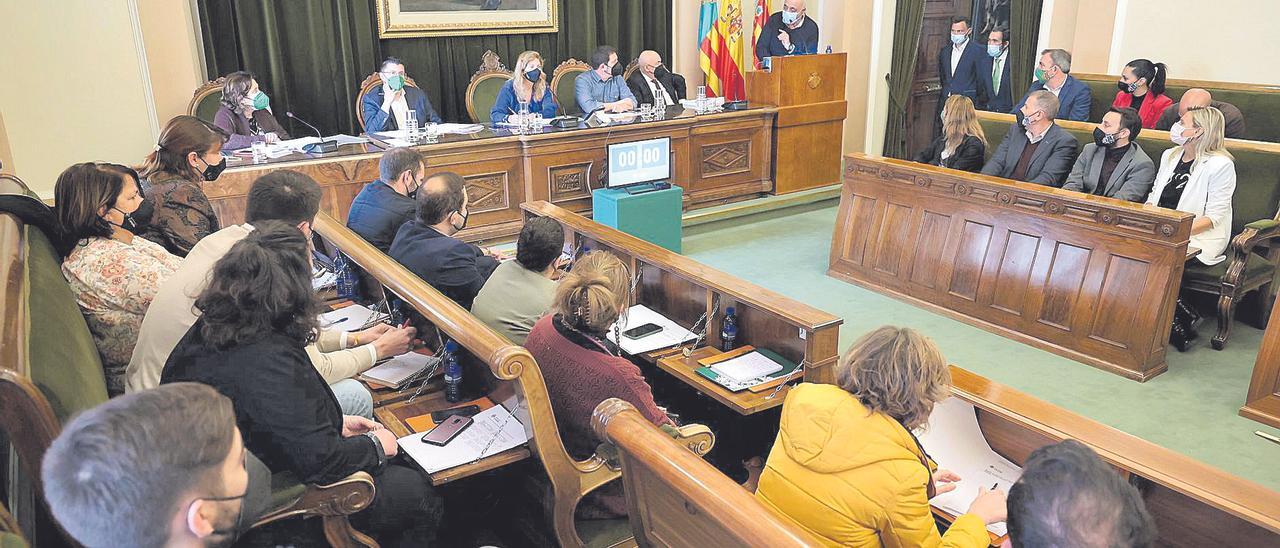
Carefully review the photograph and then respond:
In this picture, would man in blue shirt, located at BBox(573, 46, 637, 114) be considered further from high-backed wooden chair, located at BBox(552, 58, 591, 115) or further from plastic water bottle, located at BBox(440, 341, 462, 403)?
plastic water bottle, located at BBox(440, 341, 462, 403)

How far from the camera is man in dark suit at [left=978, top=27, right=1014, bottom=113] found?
7.20 m

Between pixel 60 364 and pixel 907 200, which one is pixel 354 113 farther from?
pixel 60 364

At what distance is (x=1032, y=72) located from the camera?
843 centimetres

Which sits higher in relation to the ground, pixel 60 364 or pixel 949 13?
pixel 949 13

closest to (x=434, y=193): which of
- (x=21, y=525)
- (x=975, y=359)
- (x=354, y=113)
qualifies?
(x=21, y=525)

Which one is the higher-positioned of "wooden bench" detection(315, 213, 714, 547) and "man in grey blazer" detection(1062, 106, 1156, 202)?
"man in grey blazer" detection(1062, 106, 1156, 202)

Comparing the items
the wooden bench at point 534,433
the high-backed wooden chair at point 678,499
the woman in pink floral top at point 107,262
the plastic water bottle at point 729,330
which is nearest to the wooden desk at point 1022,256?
the plastic water bottle at point 729,330

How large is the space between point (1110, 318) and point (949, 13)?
218 inches

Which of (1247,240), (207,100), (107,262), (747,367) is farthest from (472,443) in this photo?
(207,100)

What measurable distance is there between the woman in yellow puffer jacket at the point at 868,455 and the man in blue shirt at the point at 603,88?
4.83 metres

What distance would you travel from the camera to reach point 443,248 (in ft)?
10.0

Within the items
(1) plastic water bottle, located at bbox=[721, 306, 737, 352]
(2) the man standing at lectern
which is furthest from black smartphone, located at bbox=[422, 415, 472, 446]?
(2) the man standing at lectern

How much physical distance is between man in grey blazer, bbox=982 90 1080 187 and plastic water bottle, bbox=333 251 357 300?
3504mm

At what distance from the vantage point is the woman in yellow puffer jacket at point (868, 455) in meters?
1.62
